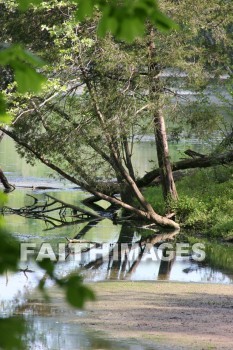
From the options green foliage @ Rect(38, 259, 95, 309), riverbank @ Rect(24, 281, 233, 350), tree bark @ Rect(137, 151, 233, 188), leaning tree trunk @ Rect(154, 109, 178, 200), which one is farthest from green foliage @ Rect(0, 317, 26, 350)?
tree bark @ Rect(137, 151, 233, 188)

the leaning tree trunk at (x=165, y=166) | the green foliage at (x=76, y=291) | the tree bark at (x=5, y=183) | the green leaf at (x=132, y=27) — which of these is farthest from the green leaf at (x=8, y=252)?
the tree bark at (x=5, y=183)

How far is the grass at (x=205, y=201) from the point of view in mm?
20719

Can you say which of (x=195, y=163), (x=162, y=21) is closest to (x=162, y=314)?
(x=162, y=21)

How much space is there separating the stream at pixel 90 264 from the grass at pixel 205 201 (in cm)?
81

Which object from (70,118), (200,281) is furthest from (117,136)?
(200,281)

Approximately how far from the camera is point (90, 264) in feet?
54.9

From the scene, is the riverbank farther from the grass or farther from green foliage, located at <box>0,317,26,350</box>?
green foliage, located at <box>0,317,26,350</box>

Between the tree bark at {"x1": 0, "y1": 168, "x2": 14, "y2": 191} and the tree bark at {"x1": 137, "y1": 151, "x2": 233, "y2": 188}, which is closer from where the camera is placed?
the tree bark at {"x1": 137, "y1": 151, "x2": 233, "y2": 188}

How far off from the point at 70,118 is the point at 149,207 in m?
3.14

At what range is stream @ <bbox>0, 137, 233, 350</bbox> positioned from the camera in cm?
1034

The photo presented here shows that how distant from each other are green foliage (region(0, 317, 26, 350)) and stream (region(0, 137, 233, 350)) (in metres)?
6.93

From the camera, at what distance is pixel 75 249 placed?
59.7ft

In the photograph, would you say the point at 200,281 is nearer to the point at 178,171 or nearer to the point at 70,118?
the point at 70,118

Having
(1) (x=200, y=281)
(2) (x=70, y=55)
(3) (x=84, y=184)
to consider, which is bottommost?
(1) (x=200, y=281)
